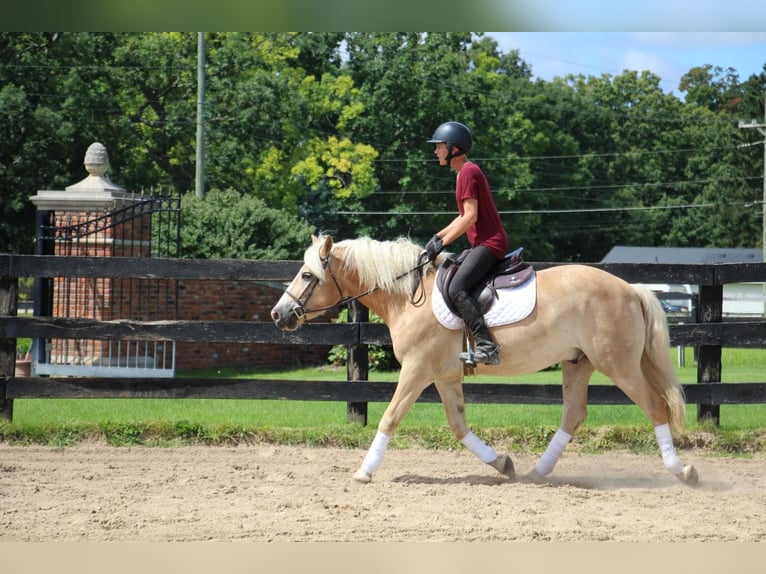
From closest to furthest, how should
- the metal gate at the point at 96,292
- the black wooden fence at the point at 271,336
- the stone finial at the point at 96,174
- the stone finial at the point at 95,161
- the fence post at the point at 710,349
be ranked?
the black wooden fence at the point at 271,336, the fence post at the point at 710,349, the metal gate at the point at 96,292, the stone finial at the point at 96,174, the stone finial at the point at 95,161

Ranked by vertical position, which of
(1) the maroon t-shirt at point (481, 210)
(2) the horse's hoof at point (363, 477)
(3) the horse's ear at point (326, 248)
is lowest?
(2) the horse's hoof at point (363, 477)

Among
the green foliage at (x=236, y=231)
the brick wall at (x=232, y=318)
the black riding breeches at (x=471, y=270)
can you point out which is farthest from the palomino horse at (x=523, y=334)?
the green foliage at (x=236, y=231)

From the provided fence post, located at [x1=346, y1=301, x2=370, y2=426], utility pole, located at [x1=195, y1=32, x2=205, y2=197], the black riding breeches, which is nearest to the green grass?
fence post, located at [x1=346, y1=301, x2=370, y2=426]

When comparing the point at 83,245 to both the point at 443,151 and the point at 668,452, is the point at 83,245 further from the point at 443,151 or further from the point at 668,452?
the point at 668,452

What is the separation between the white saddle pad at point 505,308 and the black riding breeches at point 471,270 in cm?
14

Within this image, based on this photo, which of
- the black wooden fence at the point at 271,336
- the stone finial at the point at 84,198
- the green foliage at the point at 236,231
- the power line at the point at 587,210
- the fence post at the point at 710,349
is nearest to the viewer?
the black wooden fence at the point at 271,336

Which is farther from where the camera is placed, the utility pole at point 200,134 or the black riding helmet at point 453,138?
the utility pole at point 200,134

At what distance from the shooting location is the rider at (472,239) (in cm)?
620

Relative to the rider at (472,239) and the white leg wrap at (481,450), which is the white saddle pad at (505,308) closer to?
the rider at (472,239)

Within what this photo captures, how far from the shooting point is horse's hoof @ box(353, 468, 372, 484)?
6.23 metres

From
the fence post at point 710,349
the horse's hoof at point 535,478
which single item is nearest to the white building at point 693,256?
the fence post at point 710,349

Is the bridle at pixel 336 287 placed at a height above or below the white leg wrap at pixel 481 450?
above

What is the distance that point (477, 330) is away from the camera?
20.6 ft

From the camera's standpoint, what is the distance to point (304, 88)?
3969cm
